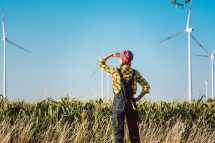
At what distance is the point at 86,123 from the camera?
12.1 m

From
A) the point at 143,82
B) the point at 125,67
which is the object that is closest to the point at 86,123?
the point at 143,82

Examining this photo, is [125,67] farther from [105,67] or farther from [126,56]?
[105,67]

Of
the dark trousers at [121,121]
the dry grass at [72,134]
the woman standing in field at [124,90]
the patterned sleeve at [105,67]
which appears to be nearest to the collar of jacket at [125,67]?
the woman standing in field at [124,90]

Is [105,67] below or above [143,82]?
above

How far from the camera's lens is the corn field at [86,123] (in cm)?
1166

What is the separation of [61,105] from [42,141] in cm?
170

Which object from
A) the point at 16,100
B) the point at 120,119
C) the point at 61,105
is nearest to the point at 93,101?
the point at 61,105

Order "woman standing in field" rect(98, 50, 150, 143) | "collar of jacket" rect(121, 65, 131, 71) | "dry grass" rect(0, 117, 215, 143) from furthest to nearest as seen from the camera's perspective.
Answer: "dry grass" rect(0, 117, 215, 143)
"collar of jacket" rect(121, 65, 131, 71)
"woman standing in field" rect(98, 50, 150, 143)

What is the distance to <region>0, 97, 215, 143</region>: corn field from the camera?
1166cm

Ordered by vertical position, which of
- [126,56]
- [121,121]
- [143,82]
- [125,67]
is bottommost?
[121,121]

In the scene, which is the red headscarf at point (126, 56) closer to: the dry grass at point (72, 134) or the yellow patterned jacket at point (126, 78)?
the yellow patterned jacket at point (126, 78)

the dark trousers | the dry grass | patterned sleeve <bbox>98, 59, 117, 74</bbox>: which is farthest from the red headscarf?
the dry grass

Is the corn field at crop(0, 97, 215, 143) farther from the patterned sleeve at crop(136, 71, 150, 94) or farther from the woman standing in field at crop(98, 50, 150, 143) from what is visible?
the patterned sleeve at crop(136, 71, 150, 94)

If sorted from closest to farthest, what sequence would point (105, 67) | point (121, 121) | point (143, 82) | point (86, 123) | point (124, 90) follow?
point (124, 90) → point (121, 121) → point (143, 82) → point (105, 67) → point (86, 123)
